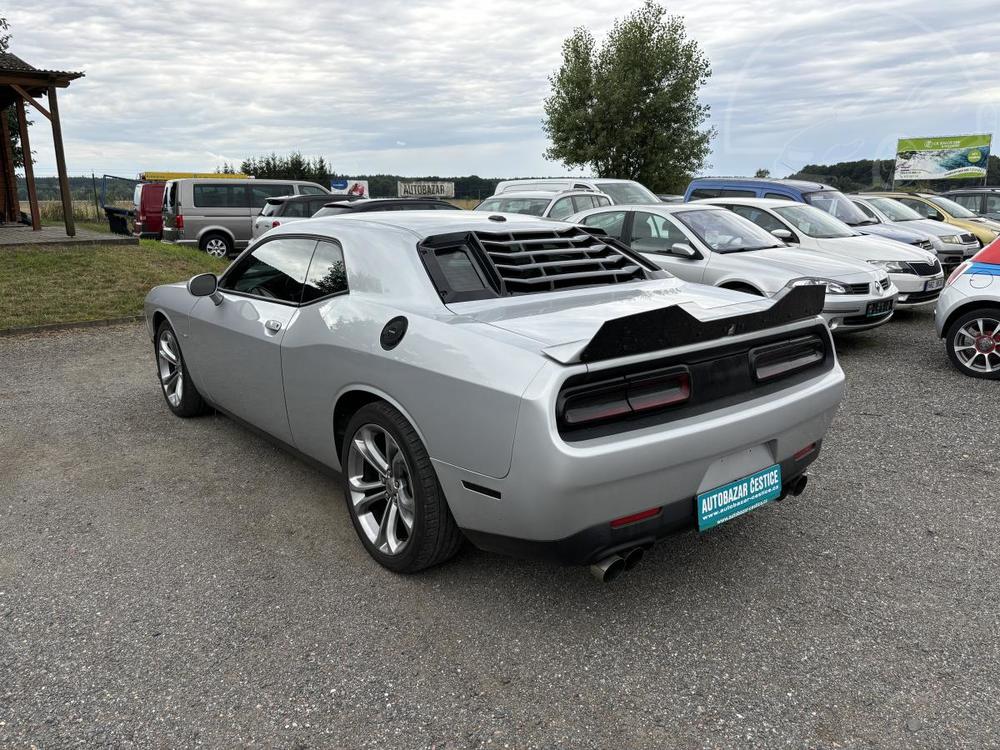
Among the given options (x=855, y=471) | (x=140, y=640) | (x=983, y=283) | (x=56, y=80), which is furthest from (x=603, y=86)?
(x=140, y=640)

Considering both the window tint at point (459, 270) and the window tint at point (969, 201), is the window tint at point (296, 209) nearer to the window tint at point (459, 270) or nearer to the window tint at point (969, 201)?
the window tint at point (459, 270)

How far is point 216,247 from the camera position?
1691cm

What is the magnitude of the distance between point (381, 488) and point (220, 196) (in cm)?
1551

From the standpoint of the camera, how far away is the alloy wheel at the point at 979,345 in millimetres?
6406

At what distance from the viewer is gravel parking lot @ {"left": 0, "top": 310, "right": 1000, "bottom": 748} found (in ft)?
7.57

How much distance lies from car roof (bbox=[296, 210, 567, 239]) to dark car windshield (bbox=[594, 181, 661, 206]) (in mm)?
9938

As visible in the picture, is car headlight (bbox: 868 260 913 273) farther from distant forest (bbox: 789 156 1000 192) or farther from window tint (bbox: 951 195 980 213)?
window tint (bbox: 951 195 980 213)

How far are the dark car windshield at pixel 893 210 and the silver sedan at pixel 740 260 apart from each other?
662cm

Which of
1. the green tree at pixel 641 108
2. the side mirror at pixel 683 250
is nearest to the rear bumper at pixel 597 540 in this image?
the side mirror at pixel 683 250

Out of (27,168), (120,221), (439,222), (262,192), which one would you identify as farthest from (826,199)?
(120,221)

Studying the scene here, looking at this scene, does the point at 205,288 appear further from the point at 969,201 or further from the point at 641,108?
the point at 641,108

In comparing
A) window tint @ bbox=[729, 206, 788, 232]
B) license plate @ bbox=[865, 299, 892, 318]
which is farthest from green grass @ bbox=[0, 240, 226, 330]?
license plate @ bbox=[865, 299, 892, 318]

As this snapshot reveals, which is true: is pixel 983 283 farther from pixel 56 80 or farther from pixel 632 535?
pixel 56 80

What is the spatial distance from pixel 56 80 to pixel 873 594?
52.8 ft
